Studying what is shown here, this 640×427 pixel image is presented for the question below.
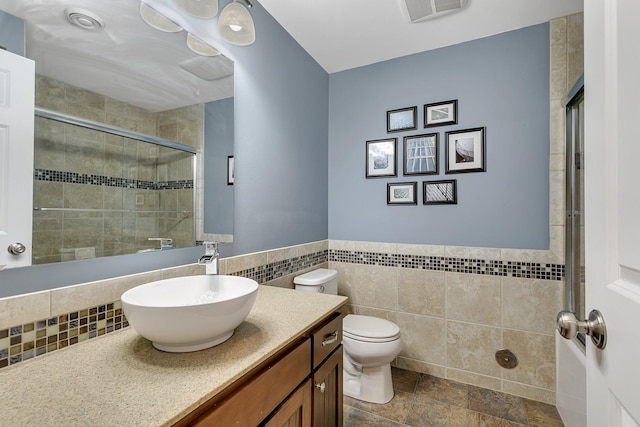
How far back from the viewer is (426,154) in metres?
2.17

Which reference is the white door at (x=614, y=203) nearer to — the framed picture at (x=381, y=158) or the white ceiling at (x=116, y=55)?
the white ceiling at (x=116, y=55)

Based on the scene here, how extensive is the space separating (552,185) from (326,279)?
1596 millimetres

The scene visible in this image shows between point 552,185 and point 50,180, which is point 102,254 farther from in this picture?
point 552,185

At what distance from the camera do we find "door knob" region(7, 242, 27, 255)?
2.60ft

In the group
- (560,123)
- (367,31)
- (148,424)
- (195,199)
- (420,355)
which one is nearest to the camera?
(148,424)

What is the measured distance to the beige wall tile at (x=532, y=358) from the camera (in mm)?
1824

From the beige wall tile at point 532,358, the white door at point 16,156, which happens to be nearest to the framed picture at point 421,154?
the beige wall tile at point 532,358

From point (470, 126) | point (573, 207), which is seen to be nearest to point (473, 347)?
point (573, 207)

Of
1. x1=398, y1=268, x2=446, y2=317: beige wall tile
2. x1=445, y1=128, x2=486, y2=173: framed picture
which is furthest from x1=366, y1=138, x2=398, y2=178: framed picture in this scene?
x1=398, y1=268, x2=446, y2=317: beige wall tile

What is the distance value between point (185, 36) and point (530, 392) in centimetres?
285

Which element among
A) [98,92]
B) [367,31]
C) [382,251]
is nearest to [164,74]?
[98,92]

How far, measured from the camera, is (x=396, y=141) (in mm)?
2285

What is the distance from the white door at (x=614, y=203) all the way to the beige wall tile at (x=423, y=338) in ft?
5.19

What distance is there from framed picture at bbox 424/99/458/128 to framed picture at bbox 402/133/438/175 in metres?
0.10
